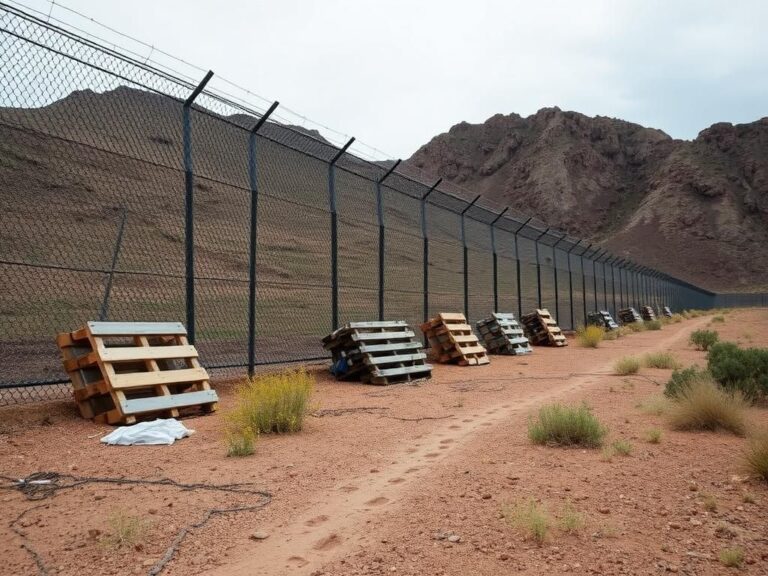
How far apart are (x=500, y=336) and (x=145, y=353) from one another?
1221 centimetres

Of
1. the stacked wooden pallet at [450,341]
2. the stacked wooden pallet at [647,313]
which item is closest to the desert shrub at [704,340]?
the stacked wooden pallet at [450,341]

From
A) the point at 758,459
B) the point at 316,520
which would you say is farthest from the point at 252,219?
the point at 758,459

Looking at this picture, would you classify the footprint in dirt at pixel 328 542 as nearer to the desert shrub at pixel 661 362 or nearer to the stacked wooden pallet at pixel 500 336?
the desert shrub at pixel 661 362

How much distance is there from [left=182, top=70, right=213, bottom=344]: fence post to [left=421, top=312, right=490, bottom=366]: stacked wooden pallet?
7.09 metres

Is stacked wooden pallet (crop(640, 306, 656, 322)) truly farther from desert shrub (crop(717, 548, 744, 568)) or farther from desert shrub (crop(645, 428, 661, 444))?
desert shrub (crop(717, 548, 744, 568))

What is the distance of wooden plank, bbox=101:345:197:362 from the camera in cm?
679

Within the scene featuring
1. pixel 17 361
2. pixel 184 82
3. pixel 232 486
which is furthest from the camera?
pixel 17 361

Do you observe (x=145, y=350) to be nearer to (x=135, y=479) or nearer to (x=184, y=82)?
(x=135, y=479)

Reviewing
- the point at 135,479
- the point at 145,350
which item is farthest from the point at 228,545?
the point at 145,350

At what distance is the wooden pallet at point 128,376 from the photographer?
21.7ft

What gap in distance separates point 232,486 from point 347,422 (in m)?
2.76

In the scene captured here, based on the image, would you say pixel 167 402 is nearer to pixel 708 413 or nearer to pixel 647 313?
pixel 708 413

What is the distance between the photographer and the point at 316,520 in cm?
379

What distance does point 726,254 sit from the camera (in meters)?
86.6
